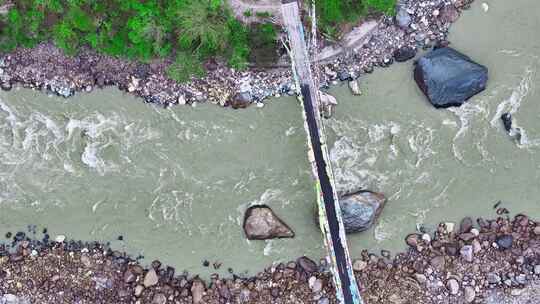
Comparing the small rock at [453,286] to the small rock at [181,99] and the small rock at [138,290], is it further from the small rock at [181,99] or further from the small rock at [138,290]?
the small rock at [181,99]

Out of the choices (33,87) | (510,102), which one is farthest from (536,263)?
(33,87)

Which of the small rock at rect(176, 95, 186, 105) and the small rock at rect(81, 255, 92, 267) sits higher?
the small rock at rect(176, 95, 186, 105)

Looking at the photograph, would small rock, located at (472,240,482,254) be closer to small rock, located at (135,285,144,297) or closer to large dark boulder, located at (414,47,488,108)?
large dark boulder, located at (414,47,488,108)

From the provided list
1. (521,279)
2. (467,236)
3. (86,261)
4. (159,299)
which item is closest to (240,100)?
(159,299)

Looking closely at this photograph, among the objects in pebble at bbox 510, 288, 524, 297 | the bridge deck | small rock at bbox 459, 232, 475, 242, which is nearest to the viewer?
the bridge deck

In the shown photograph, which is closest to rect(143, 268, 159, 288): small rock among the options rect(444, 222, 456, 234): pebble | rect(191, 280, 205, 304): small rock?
rect(191, 280, 205, 304): small rock

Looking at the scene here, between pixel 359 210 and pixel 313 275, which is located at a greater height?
pixel 359 210

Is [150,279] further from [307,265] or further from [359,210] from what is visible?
[359,210]
